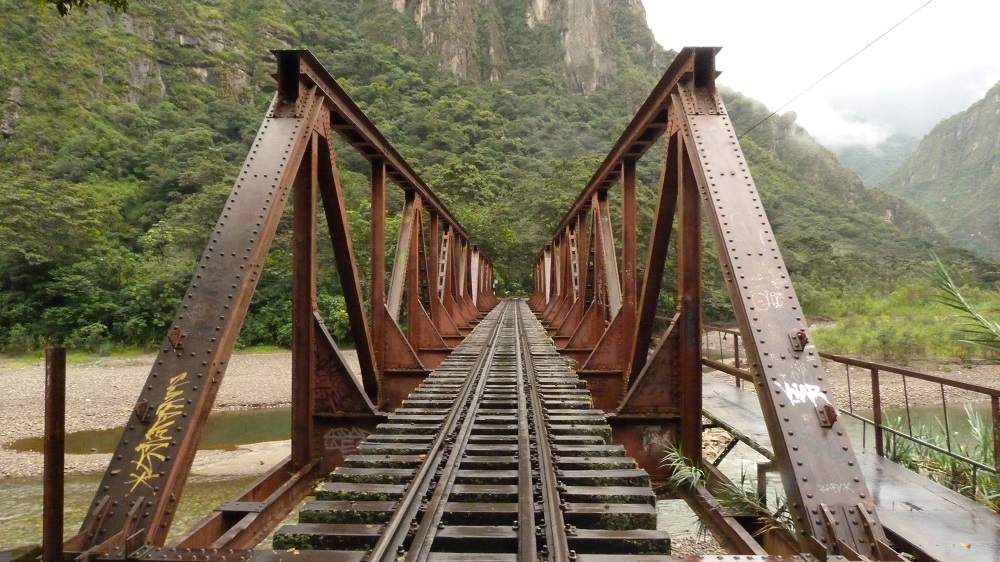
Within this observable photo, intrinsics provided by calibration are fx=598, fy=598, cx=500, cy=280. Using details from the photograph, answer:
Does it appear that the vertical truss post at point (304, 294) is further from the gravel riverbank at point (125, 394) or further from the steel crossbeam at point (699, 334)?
the gravel riverbank at point (125, 394)

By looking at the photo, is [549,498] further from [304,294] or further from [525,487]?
[304,294]

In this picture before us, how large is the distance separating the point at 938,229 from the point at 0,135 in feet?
346

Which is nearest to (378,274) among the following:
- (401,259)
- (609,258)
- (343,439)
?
(401,259)

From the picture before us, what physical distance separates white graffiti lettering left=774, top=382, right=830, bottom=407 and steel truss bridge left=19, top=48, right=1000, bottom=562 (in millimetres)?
17

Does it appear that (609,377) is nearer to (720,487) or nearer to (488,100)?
(720,487)

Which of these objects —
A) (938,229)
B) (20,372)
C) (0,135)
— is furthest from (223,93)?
(938,229)

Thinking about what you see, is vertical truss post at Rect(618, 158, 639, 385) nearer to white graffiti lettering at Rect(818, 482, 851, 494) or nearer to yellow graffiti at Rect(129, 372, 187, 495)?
white graffiti lettering at Rect(818, 482, 851, 494)

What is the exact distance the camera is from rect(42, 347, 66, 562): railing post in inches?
76.1

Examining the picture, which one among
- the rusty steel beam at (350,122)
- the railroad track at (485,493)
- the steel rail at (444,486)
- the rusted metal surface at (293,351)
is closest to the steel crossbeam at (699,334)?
the railroad track at (485,493)

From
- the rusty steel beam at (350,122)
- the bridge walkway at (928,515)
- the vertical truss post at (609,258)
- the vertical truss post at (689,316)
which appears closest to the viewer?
the bridge walkway at (928,515)

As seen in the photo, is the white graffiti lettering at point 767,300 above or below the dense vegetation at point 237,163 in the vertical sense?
below

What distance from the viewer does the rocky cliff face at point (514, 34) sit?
9575 centimetres

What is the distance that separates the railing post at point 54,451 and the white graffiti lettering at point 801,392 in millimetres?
3037

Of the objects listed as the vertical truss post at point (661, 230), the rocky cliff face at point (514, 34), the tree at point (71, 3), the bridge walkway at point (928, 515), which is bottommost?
the bridge walkway at point (928, 515)
